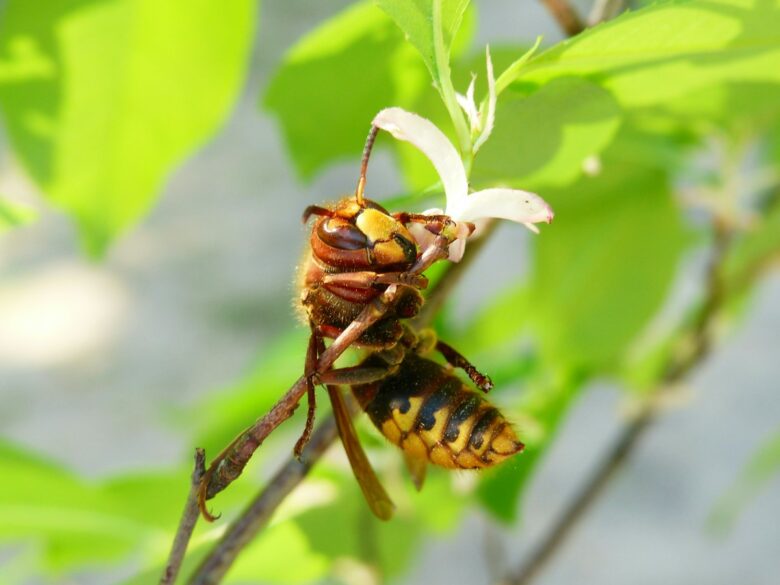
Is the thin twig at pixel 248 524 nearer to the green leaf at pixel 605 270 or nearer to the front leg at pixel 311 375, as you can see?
the front leg at pixel 311 375

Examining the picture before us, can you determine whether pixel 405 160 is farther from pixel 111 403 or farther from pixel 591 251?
pixel 111 403

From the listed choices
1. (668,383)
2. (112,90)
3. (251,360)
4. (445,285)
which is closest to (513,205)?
(445,285)

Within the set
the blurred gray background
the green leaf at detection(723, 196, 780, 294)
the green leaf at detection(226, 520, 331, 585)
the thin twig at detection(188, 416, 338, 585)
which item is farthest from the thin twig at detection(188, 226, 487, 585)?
the blurred gray background

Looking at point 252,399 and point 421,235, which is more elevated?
point 421,235

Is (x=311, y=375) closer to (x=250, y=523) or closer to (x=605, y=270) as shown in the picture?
(x=250, y=523)

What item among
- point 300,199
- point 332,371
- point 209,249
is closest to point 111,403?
A: point 209,249

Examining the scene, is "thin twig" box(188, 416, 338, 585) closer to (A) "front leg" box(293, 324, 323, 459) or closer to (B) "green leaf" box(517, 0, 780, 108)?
(A) "front leg" box(293, 324, 323, 459)
